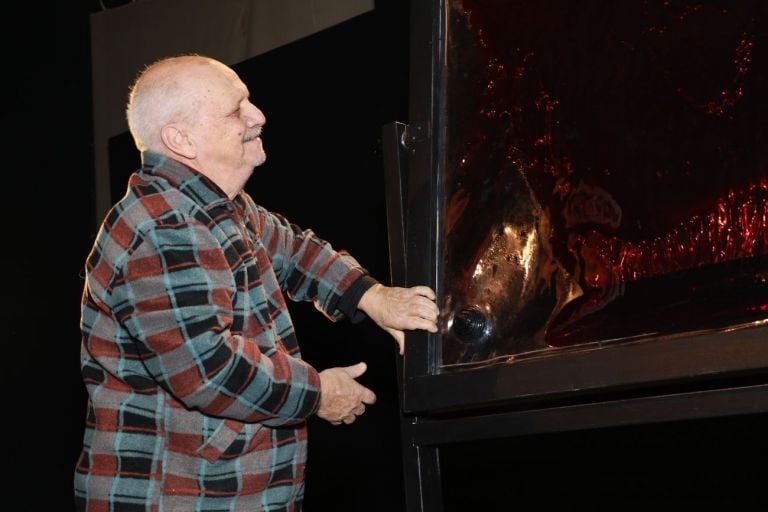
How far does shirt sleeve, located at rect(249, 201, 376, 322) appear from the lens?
1.52m

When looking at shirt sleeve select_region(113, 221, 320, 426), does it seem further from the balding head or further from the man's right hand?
the balding head

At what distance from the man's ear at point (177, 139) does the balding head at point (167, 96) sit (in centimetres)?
1

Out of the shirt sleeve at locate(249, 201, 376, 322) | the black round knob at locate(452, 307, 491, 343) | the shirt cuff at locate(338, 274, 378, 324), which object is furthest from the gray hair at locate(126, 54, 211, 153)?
the black round knob at locate(452, 307, 491, 343)

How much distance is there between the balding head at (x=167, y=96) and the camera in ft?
4.62

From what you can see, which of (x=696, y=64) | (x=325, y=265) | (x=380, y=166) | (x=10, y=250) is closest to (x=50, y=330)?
(x=10, y=250)

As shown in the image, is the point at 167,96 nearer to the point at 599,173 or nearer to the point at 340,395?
the point at 340,395

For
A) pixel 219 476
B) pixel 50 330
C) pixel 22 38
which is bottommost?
pixel 219 476

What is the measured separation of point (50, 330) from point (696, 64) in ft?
7.63

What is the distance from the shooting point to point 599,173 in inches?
45.1

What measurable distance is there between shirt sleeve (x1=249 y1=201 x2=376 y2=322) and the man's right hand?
149 mm

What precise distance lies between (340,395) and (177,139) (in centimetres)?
43

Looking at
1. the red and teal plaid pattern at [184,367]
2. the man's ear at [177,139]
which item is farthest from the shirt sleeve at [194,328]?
the man's ear at [177,139]

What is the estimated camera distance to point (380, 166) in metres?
2.13

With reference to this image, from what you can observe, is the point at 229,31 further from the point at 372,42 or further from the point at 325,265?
the point at 325,265
